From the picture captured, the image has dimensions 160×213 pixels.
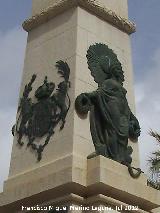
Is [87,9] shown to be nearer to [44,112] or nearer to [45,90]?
[45,90]

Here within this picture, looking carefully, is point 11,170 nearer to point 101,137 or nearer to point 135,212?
point 101,137

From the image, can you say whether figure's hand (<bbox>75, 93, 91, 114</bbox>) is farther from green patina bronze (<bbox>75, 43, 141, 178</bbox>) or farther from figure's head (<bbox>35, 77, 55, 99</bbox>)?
figure's head (<bbox>35, 77, 55, 99</bbox>)

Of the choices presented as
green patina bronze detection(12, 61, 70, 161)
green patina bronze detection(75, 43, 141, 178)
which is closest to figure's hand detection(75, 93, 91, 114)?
green patina bronze detection(75, 43, 141, 178)

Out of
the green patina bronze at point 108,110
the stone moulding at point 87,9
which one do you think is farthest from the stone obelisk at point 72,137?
the green patina bronze at point 108,110

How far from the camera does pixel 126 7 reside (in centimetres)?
1080

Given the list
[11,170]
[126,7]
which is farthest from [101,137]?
[126,7]

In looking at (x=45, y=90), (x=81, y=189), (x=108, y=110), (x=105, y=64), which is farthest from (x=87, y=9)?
(x=81, y=189)

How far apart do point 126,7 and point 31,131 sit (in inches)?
149

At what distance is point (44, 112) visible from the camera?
871 centimetres

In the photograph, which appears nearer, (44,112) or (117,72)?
(44,112)

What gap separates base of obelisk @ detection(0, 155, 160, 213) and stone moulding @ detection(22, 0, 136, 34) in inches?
130

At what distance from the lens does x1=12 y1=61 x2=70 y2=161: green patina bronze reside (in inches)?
332

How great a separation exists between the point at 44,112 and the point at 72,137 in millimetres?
981

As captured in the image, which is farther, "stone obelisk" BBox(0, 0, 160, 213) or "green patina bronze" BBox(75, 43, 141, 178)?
"green patina bronze" BBox(75, 43, 141, 178)
